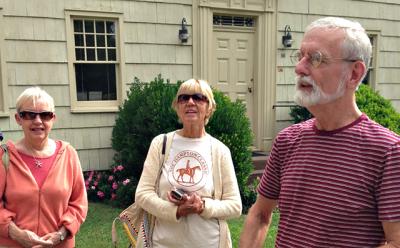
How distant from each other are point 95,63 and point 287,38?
3.81 meters

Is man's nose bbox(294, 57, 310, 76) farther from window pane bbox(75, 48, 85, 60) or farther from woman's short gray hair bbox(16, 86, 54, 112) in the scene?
window pane bbox(75, 48, 85, 60)

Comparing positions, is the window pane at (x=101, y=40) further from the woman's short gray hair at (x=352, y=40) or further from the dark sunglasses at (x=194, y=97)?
the woman's short gray hair at (x=352, y=40)

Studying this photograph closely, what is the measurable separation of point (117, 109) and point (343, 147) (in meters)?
5.57

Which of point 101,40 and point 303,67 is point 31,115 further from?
point 101,40

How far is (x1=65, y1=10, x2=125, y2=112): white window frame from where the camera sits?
247 inches

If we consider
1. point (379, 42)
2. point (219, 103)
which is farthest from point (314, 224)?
point (379, 42)

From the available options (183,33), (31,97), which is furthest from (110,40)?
(31,97)

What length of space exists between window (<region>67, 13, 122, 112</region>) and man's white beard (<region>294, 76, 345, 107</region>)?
17.7 ft

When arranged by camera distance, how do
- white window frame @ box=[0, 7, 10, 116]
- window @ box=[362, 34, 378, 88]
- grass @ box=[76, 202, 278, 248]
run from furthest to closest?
1. window @ box=[362, 34, 378, 88]
2. white window frame @ box=[0, 7, 10, 116]
3. grass @ box=[76, 202, 278, 248]

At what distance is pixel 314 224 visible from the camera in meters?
1.50

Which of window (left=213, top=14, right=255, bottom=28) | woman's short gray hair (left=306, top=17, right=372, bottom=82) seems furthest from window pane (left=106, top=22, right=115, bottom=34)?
woman's short gray hair (left=306, top=17, right=372, bottom=82)

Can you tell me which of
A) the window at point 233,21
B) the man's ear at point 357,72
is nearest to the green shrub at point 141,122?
the window at point 233,21

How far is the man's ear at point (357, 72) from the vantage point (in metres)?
1.45

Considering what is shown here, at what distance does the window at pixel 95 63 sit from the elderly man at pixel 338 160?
5.41m
